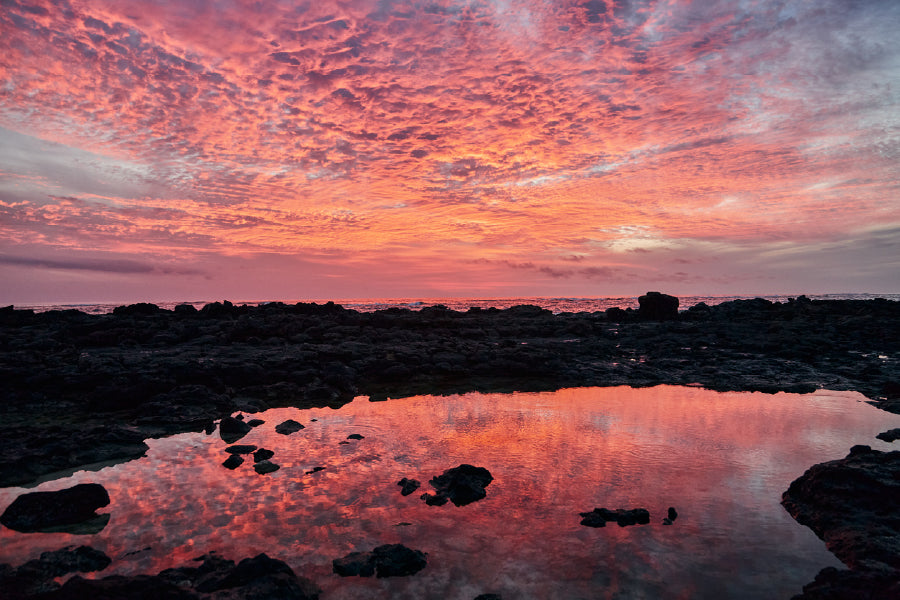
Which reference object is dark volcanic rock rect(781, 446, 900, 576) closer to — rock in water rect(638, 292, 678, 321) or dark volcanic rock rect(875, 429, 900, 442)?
dark volcanic rock rect(875, 429, 900, 442)

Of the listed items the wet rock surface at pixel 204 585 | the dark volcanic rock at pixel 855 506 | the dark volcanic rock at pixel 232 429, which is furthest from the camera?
the dark volcanic rock at pixel 232 429

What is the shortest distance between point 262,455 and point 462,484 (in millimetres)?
4550

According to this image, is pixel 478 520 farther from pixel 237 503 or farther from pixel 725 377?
pixel 725 377

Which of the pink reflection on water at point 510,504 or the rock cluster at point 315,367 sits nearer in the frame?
the pink reflection on water at point 510,504

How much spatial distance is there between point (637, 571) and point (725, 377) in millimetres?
16587

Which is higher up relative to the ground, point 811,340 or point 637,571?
point 811,340

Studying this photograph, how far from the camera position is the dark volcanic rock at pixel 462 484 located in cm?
777

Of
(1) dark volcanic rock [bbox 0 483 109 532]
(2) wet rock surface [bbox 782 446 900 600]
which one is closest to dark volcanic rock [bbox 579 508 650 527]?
(2) wet rock surface [bbox 782 446 900 600]

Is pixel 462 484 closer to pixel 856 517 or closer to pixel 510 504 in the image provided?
pixel 510 504

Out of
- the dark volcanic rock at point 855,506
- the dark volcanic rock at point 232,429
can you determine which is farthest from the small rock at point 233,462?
the dark volcanic rock at point 855,506

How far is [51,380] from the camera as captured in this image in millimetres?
16047

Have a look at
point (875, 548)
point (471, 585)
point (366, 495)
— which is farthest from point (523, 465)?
point (875, 548)

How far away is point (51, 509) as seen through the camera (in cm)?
695

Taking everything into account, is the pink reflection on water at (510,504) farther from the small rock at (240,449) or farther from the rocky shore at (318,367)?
the rocky shore at (318,367)
